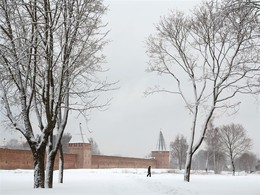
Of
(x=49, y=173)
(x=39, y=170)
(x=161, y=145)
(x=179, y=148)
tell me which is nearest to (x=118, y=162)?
(x=161, y=145)

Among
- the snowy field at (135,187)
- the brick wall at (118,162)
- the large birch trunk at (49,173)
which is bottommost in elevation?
the brick wall at (118,162)

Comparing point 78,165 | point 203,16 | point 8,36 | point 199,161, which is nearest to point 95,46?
point 8,36

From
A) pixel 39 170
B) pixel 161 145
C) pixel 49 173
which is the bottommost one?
pixel 49 173

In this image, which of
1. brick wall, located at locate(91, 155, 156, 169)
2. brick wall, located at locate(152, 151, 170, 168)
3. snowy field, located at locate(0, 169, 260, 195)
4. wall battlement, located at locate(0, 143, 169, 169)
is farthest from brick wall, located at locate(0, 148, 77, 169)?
brick wall, located at locate(152, 151, 170, 168)

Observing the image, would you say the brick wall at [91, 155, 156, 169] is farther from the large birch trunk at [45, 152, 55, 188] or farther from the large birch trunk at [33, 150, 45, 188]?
the large birch trunk at [33, 150, 45, 188]

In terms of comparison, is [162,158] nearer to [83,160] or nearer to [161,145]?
[161,145]

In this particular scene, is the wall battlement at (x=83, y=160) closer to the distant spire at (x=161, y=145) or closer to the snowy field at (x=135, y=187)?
the distant spire at (x=161, y=145)

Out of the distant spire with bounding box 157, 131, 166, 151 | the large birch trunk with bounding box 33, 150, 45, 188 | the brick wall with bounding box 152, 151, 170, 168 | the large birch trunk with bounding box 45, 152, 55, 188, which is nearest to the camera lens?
the large birch trunk with bounding box 33, 150, 45, 188

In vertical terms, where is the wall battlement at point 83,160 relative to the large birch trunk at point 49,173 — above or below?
below

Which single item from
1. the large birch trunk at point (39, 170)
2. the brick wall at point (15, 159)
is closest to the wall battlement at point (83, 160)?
the brick wall at point (15, 159)

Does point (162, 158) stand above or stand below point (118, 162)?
above

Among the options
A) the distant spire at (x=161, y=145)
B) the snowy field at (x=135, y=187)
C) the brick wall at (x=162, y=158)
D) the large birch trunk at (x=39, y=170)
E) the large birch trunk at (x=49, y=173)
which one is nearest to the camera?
the snowy field at (x=135, y=187)

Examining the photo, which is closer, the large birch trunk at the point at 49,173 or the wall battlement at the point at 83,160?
the large birch trunk at the point at 49,173

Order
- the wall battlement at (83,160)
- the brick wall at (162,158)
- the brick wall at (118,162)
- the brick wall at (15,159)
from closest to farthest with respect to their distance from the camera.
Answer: the brick wall at (15,159) < the wall battlement at (83,160) < the brick wall at (118,162) < the brick wall at (162,158)
